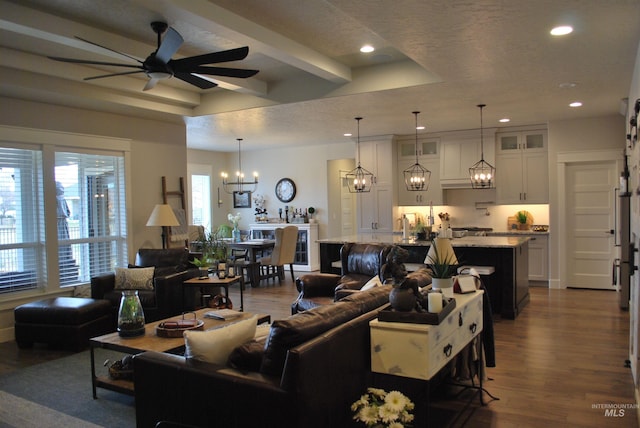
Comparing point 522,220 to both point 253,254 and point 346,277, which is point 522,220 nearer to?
point 346,277

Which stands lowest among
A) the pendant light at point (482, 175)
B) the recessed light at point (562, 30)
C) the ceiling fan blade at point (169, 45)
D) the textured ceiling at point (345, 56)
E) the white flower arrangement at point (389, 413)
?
the white flower arrangement at point (389, 413)

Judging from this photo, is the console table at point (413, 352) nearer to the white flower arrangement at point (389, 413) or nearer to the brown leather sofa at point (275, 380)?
the brown leather sofa at point (275, 380)

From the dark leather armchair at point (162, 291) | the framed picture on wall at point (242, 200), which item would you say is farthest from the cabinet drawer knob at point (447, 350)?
the framed picture on wall at point (242, 200)

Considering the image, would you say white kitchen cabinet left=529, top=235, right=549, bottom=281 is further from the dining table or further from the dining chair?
the dining table

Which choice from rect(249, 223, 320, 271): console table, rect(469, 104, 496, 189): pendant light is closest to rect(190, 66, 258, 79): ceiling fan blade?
rect(469, 104, 496, 189): pendant light

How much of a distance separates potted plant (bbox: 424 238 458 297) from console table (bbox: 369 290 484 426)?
144mm

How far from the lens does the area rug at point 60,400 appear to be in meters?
3.24

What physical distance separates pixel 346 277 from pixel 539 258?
157 inches

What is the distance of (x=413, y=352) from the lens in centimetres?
254

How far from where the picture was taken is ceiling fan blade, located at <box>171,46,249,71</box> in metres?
3.52

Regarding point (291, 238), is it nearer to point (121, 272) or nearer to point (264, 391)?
point (121, 272)

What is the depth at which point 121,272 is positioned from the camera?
5.65 meters

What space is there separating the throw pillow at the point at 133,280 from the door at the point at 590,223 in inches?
248

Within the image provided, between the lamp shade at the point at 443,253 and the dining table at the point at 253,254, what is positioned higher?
the lamp shade at the point at 443,253
